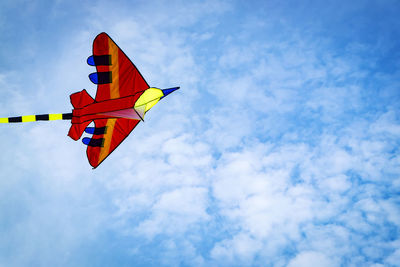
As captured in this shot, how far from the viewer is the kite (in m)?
10.0

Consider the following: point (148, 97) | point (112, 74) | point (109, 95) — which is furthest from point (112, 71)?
point (148, 97)

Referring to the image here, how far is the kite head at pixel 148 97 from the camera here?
32.4 ft

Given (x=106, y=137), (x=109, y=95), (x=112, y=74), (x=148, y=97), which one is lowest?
(x=106, y=137)

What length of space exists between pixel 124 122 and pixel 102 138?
2.94 ft

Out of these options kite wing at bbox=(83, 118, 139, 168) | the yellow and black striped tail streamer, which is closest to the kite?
the yellow and black striped tail streamer

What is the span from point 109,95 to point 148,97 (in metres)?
1.41

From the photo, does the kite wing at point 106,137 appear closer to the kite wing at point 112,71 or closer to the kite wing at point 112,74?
the kite wing at point 112,74

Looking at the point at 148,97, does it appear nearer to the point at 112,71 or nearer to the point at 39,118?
the point at 112,71

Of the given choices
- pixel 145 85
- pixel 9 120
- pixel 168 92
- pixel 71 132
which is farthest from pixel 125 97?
pixel 9 120

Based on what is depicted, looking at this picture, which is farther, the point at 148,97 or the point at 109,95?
the point at 109,95

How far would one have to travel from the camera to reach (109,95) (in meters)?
10.4

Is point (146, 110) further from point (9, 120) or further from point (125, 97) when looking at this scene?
point (9, 120)

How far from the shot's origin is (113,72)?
10.4 meters

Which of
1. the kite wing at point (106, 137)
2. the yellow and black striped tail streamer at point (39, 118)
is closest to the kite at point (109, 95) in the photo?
the yellow and black striped tail streamer at point (39, 118)
